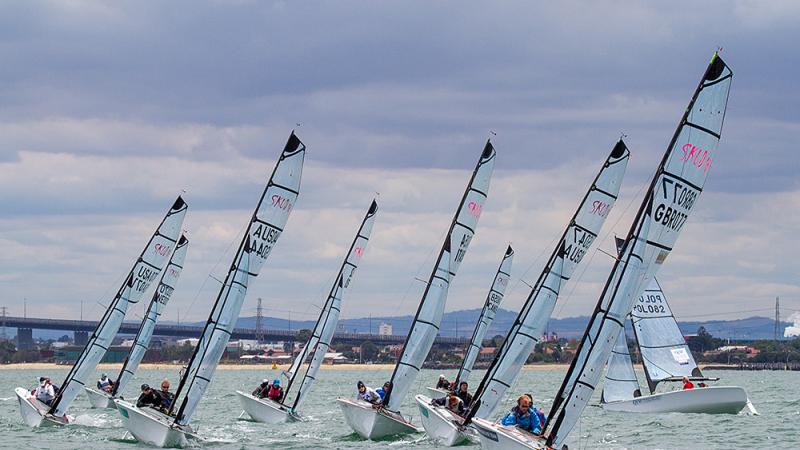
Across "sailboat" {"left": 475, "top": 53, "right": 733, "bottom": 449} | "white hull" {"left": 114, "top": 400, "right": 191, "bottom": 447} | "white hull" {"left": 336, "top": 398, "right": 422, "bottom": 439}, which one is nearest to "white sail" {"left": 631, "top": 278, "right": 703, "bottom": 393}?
"white hull" {"left": 336, "top": 398, "right": 422, "bottom": 439}

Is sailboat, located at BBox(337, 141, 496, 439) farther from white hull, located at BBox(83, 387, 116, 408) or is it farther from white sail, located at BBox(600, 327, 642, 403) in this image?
white hull, located at BBox(83, 387, 116, 408)

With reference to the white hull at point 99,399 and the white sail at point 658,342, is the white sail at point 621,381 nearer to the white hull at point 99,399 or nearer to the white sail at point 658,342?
the white sail at point 658,342

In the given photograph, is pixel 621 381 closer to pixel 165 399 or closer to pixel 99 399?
pixel 165 399

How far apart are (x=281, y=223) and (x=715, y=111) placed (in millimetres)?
17037

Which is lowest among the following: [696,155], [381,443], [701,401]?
[381,443]

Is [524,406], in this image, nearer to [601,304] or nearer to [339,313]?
[601,304]

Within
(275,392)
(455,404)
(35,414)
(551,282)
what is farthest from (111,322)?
(551,282)

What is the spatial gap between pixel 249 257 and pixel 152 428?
248 inches

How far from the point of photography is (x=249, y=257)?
44.1 metres

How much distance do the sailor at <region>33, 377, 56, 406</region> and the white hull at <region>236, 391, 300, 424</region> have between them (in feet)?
25.1

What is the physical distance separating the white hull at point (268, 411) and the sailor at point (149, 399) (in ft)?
35.8

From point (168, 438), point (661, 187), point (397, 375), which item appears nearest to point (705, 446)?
point (397, 375)

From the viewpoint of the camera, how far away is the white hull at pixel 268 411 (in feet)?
177

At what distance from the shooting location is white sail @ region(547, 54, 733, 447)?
32.0 meters
